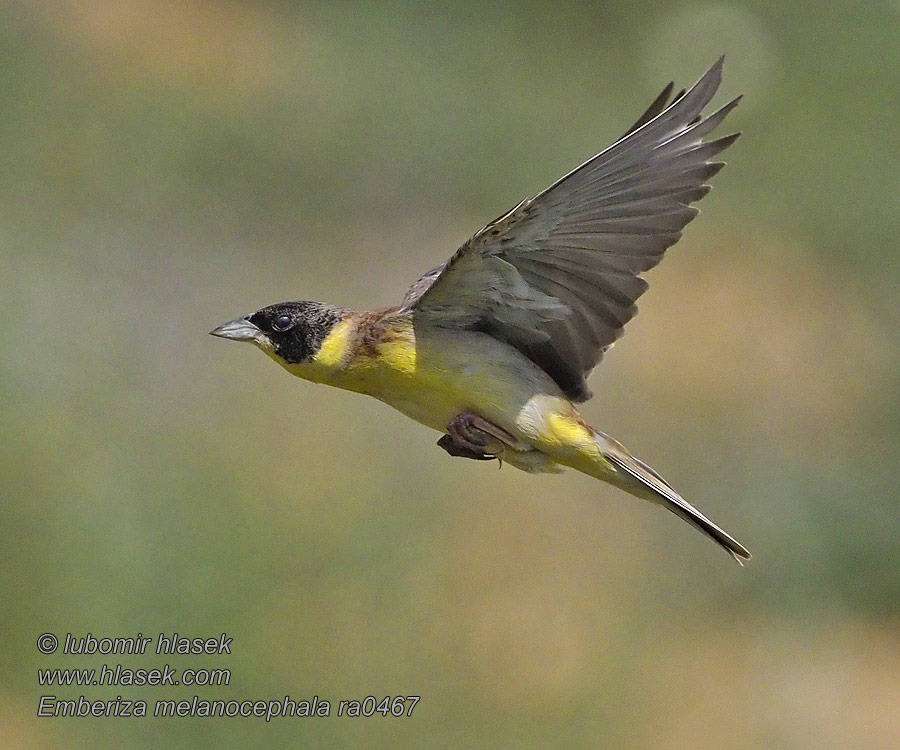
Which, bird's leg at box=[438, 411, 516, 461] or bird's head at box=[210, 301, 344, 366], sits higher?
bird's head at box=[210, 301, 344, 366]

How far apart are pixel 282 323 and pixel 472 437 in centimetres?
79

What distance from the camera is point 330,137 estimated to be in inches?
505

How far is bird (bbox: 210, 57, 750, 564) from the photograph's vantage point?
14.0 feet

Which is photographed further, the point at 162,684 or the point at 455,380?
the point at 162,684

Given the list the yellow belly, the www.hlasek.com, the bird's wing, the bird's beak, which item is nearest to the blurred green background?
the www.hlasek.com

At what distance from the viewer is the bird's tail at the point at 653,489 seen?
458 centimetres

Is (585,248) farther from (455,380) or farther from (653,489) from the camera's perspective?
(653,489)

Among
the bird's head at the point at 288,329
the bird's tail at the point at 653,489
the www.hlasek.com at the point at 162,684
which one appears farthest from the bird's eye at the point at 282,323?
the www.hlasek.com at the point at 162,684

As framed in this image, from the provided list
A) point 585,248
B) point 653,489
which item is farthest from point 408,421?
point 585,248

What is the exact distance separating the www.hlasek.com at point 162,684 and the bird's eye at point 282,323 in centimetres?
247

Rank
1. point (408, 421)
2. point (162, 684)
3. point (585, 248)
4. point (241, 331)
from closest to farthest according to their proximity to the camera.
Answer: point (585, 248) < point (241, 331) < point (162, 684) < point (408, 421)

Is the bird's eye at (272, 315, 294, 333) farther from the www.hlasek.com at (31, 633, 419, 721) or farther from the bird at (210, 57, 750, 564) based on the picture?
the www.hlasek.com at (31, 633, 419, 721)

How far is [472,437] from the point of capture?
453 centimetres

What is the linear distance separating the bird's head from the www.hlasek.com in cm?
242
